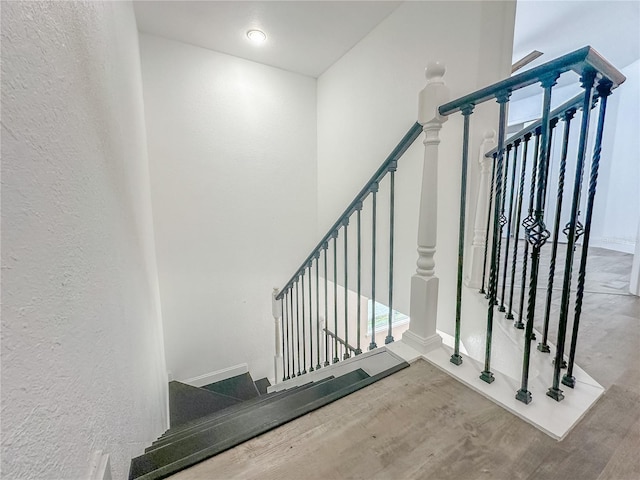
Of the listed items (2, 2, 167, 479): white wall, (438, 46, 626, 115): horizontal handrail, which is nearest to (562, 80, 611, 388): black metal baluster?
(438, 46, 626, 115): horizontal handrail

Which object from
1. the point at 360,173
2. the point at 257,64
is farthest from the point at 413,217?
the point at 257,64

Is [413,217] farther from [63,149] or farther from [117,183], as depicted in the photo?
[63,149]

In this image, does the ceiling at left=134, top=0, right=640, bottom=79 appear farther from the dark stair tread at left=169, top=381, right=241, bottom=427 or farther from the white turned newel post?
the dark stair tread at left=169, top=381, right=241, bottom=427

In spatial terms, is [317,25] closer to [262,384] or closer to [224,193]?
[224,193]

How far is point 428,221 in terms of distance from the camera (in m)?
1.06

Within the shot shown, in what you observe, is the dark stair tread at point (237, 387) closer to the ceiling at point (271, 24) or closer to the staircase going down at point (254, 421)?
the staircase going down at point (254, 421)

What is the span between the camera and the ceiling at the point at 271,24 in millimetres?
2166

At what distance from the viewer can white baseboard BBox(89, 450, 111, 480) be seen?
1.80 feet

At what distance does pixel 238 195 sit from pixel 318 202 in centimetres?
101

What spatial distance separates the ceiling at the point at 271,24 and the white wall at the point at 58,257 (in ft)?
5.73

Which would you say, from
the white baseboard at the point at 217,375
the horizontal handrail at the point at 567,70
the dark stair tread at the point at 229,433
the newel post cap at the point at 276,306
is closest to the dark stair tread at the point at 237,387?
the white baseboard at the point at 217,375

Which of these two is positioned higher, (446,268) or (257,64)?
(257,64)

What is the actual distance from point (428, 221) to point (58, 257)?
1064 mm

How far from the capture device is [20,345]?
0.37 meters
